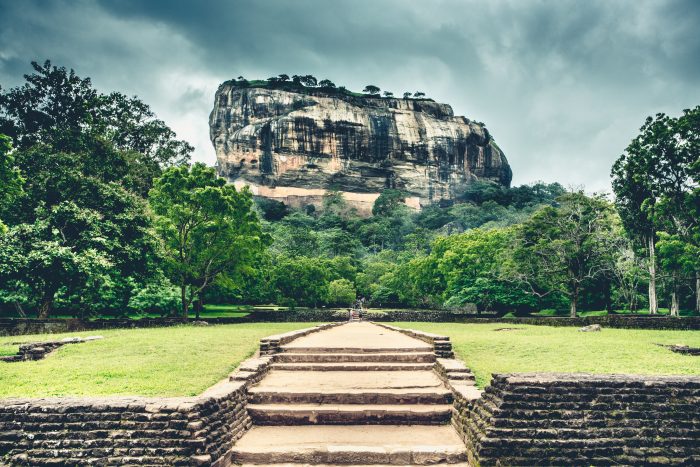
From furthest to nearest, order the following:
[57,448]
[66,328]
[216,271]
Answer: [216,271] < [66,328] < [57,448]

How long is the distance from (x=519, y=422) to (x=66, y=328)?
17.0 m

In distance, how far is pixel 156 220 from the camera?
21.3 metres

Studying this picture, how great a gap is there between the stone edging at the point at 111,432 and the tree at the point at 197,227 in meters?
16.3

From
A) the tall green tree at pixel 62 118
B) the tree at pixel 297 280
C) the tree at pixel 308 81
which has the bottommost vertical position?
the tree at pixel 297 280

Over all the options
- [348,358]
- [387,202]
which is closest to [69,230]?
[348,358]

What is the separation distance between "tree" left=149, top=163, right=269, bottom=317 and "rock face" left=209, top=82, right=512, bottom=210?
7466 centimetres

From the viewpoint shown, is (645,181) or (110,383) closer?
(110,383)

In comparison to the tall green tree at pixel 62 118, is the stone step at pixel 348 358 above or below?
below

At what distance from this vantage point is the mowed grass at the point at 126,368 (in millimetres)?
7031

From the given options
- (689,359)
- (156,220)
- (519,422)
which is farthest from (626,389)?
(156,220)

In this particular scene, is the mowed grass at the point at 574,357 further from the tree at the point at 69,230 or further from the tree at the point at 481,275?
the tree at the point at 481,275

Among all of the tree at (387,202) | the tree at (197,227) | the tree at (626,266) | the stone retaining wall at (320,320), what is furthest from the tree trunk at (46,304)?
the tree at (387,202)

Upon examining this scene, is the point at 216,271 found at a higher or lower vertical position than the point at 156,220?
lower

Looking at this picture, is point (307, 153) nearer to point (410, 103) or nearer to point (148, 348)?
point (410, 103)
